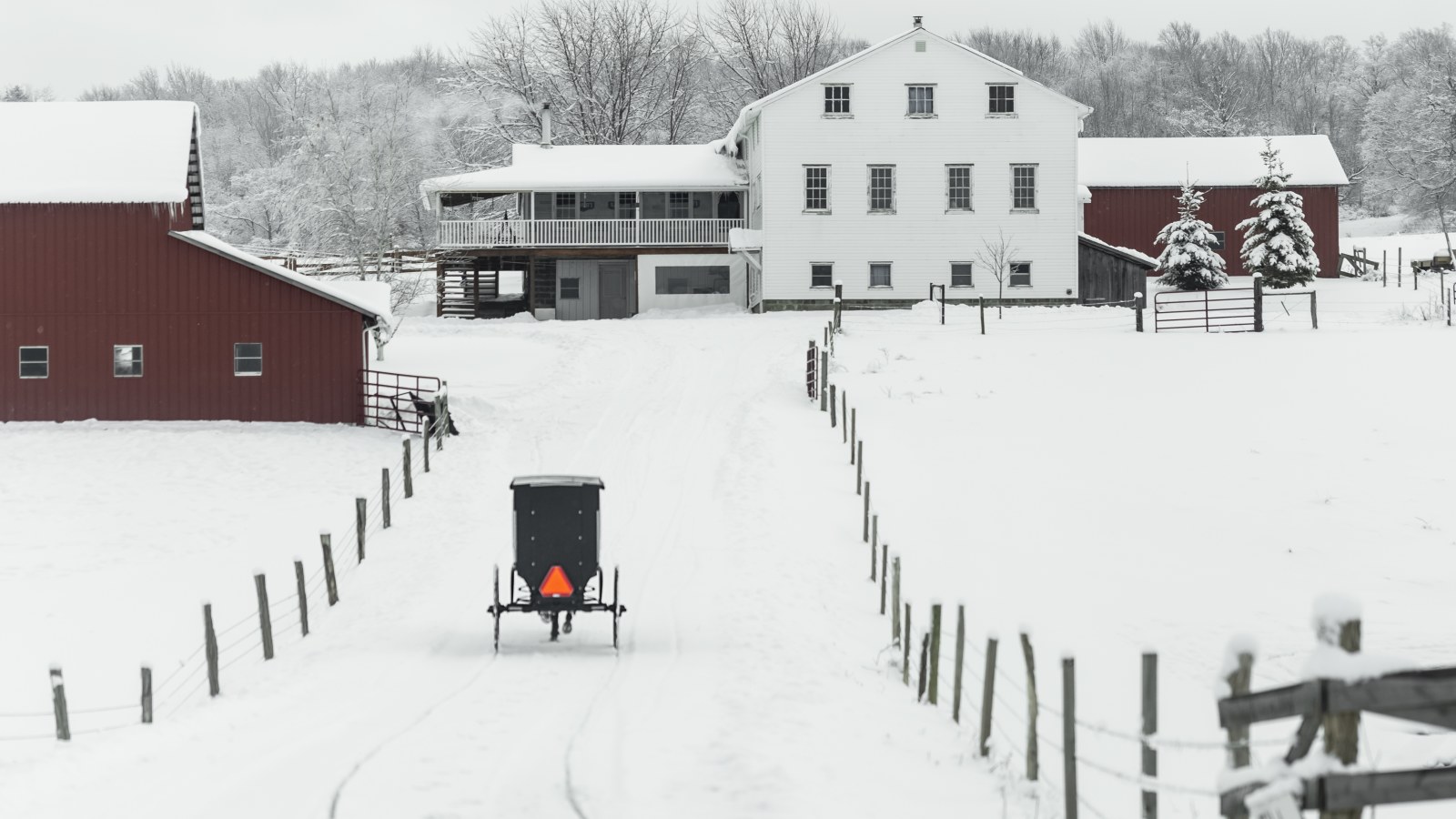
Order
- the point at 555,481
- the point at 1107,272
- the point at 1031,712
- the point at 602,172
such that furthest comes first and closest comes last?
the point at 602,172, the point at 1107,272, the point at 555,481, the point at 1031,712

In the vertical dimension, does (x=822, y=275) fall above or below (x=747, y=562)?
above

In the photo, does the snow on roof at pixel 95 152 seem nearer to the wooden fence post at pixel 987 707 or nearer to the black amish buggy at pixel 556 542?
the black amish buggy at pixel 556 542

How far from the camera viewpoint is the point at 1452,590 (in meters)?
18.4

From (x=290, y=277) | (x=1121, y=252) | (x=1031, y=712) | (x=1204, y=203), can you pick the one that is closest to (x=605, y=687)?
(x=1031, y=712)

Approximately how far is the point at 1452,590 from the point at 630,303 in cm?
3403

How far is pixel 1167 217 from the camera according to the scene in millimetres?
57344

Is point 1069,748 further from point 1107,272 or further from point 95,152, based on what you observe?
point 1107,272

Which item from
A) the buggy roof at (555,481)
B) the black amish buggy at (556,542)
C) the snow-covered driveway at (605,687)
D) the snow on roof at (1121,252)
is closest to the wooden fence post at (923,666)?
the snow-covered driveway at (605,687)

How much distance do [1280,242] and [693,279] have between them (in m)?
19.3

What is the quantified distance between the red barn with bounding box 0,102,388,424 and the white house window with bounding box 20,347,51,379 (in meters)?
0.03

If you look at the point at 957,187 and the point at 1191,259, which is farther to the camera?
the point at 1191,259

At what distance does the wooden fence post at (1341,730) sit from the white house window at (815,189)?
42042 millimetres

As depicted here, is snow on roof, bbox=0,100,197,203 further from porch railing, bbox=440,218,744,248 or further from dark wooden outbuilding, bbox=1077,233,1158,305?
dark wooden outbuilding, bbox=1077,233,1158,305

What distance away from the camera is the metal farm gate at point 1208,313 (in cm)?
3616
